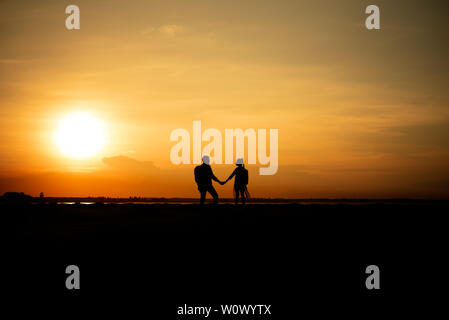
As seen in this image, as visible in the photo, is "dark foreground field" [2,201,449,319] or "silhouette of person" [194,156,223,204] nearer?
"dark foreground field" [2,201,449,319]

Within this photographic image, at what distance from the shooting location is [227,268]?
11.5 meters

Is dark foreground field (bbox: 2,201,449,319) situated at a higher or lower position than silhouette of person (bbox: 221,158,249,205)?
lower

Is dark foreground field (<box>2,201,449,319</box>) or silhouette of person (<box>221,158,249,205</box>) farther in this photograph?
silhouette of person (<box>221,158,249,205</box>)

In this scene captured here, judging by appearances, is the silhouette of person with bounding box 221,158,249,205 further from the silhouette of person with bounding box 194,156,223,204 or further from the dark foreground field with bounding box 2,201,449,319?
the dark foreground field with bounding box 2,201,449,319

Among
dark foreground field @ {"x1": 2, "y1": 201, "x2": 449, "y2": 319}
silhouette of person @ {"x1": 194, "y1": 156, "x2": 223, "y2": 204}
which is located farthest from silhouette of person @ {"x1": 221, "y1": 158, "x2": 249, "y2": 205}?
dark foreground field @ {"x1": 2, "y1": 201, "x2": 449, "y2": 319}

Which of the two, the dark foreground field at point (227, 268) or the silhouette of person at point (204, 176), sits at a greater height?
the silhouette of person at point (204, 176)

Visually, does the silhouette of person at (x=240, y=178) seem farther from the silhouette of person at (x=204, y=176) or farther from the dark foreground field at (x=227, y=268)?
the dark foreground field at (x=227, y=268)

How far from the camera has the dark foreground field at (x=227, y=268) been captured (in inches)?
372

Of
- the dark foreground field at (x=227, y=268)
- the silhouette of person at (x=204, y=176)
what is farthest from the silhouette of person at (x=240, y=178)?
the dark foreground field at (x=227, y=268)

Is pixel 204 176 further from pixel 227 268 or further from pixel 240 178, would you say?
pixel 227 268

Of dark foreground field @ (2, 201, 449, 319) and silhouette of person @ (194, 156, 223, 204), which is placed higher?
silhouette of person @ (194, 156, 223, 204)

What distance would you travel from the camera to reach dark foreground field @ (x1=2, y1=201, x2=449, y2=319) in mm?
9461
